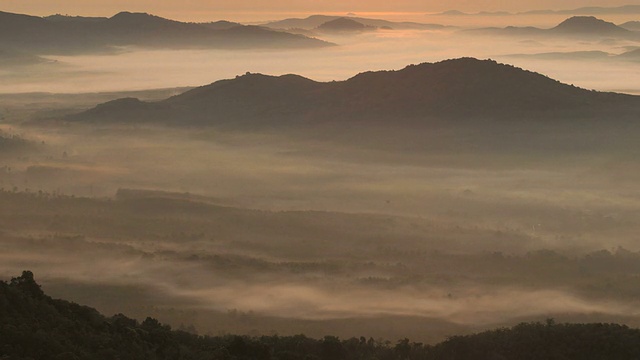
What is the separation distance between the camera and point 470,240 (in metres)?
176

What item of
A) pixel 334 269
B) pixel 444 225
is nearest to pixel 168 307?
pixel 334 269

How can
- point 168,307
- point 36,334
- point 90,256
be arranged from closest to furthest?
point 36,334
point 168,307
point 90,256

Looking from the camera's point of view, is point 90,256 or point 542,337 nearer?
point 542,337

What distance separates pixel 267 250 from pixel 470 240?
3852 cm

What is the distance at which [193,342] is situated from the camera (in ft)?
221

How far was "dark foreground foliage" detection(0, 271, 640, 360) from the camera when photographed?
51.1 meters

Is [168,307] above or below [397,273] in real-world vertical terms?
below

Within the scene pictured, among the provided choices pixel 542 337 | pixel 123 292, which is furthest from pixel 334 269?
pixel 542 337

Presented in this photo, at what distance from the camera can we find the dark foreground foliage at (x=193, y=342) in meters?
51.1

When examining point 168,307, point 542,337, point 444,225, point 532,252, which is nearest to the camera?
point 542,337

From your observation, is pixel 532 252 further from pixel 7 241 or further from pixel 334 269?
pixel 7 241

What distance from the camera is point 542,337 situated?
70188mm

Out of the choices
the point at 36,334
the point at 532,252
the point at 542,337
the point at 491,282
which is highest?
the point at 532,252

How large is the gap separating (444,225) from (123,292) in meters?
84.3
